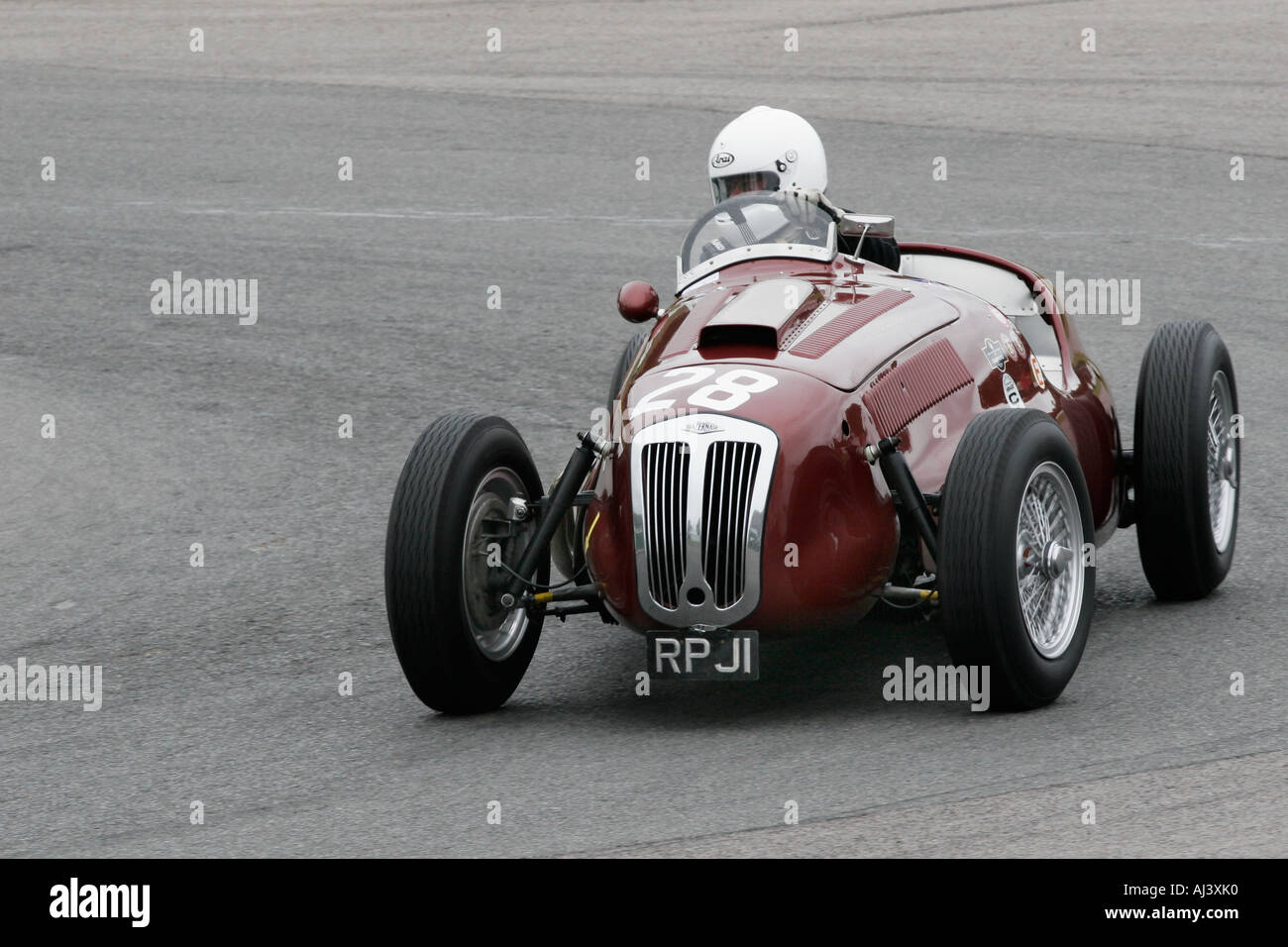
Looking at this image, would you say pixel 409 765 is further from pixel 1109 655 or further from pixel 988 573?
pixel 1109 655

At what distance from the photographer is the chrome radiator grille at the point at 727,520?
6.21 meters

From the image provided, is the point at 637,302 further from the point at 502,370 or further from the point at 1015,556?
the point at 502,370

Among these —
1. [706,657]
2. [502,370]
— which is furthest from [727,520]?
[502,370]

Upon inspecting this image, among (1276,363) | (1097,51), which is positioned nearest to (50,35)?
(1097,51)

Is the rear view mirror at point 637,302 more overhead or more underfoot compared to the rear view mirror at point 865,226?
more underfoot

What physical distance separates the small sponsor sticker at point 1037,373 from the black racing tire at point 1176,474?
0.39 m

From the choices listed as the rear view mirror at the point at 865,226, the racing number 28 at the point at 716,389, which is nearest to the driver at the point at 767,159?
the rear view mirror at the point at 865,226

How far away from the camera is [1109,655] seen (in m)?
7.00

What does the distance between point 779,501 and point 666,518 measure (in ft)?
1.09

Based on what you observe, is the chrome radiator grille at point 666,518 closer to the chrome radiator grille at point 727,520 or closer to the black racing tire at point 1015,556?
the chrome radiator grille at point 727,520

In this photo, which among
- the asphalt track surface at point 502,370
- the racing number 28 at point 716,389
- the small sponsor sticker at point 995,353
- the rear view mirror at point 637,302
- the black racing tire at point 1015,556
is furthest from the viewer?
the rear view mirror at point 637,302

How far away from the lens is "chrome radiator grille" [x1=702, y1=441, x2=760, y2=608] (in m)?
6.21

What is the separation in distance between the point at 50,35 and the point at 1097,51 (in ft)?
36.9

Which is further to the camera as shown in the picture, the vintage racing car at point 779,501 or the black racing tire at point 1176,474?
the black racing tire at point 1176,474
